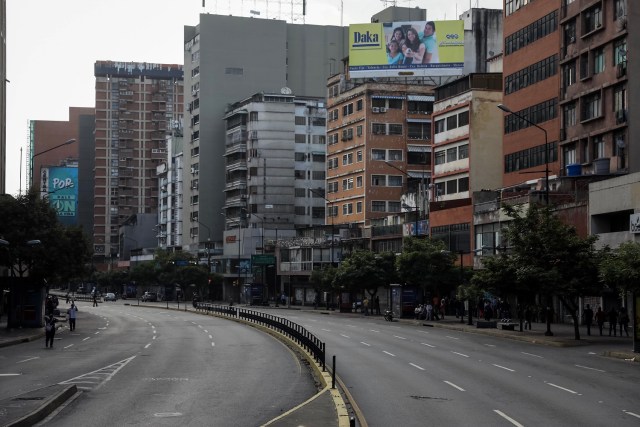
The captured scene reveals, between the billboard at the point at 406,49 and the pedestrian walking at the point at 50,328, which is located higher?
the billboard at the point at 406,49

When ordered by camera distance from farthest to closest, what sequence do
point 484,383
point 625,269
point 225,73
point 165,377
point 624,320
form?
point 225,73, point 624,320, point 625,269, point 165,377, point 484,383

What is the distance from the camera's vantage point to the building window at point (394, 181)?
120062 millimetres

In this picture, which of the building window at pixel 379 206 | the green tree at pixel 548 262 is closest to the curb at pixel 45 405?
the green tree at pixel 548 262

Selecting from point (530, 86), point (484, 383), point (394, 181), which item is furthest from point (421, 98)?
point (484, 383)

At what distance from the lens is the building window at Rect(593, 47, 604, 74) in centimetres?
6669

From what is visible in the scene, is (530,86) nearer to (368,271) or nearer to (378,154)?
(368,271)

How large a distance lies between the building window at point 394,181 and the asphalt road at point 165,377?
220 feet

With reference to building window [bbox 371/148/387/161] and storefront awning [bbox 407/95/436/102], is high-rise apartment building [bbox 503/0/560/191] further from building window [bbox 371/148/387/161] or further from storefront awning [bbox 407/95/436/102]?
building window [bbox 371/148/387/161]

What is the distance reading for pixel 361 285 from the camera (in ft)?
290

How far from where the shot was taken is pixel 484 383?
2900 cm

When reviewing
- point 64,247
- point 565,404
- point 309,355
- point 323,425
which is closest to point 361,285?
point 64,247

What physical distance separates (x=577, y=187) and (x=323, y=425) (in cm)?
5283

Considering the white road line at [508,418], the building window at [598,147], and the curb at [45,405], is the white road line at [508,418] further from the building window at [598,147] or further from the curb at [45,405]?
the building window at [598,147]

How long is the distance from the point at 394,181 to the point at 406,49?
57.7 feet
